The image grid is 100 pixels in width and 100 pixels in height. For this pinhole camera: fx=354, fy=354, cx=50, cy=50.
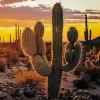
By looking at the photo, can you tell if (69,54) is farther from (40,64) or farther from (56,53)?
(40,64)

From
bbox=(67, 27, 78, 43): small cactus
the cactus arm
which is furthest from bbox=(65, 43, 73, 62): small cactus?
bbox=(67, 27, 78, 43): small cactus

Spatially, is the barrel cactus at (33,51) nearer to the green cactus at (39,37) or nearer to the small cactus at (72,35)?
the green cactus at (39,37)

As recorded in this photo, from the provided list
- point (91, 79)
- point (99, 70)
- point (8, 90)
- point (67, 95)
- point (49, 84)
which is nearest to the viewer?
point (49, 84)

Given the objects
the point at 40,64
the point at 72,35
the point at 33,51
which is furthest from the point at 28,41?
the point at 72,35

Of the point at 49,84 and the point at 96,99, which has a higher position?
the point at 49,84

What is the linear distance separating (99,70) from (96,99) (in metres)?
8.99

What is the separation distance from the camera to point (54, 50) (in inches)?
469

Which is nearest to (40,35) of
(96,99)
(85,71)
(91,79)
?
(96,99)

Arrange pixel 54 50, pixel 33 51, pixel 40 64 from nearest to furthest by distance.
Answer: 1. pixel 33 51
2. pixel 40 64
3. pixel 54 50

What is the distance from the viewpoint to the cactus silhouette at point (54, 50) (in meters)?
11.3

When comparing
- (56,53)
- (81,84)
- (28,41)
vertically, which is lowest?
(81,84)

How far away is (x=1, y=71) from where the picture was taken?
2339cm

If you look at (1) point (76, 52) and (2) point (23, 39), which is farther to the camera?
(1) point (76, 52)

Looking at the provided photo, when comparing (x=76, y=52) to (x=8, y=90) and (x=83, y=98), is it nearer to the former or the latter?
(x=83, y=98)
